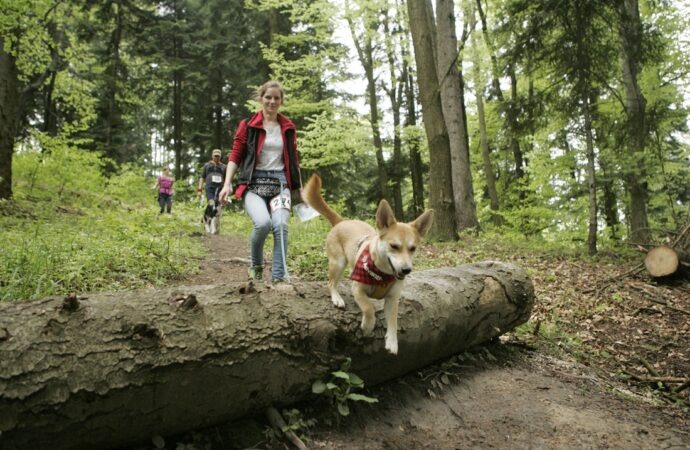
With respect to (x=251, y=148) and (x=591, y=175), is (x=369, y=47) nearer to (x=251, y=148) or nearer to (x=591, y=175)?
(x=591, y=175)

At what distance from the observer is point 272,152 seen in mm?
4746

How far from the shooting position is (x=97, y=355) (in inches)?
92.0

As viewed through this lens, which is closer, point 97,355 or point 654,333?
point 97,355

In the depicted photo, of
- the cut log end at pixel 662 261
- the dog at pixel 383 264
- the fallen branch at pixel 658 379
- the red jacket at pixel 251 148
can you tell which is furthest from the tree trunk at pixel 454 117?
the dog at pixel 383 264

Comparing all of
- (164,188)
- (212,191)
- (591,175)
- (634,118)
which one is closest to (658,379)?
(591,175)

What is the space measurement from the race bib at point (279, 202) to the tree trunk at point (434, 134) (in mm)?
6194

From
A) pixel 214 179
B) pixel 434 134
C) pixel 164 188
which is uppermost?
pixel 434 134

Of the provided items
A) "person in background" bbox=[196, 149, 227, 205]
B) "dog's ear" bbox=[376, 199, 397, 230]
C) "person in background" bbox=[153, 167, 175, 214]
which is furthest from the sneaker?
"person in background" bbox=[153, 167, 175, 214]

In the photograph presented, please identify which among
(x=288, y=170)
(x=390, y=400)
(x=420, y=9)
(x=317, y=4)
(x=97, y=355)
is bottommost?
Result: (x=390, y=400)

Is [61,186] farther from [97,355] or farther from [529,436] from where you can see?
[529,436]

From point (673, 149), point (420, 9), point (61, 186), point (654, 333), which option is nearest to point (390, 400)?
point (654, 333)

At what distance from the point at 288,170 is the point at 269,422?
281cm

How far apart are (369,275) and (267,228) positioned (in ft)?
5.35

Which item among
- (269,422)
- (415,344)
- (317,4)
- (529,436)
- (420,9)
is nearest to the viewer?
(269,422)
